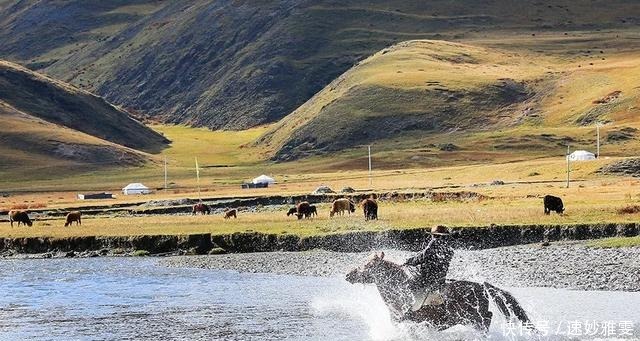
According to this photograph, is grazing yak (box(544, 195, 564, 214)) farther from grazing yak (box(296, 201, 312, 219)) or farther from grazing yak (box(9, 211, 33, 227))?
grazing yak (box(9, 211, 33, 227))

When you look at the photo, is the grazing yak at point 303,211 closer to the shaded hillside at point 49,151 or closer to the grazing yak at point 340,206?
the grazing yak at point 340,206

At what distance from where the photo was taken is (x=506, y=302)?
1135 inches

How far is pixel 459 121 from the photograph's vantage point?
650ft

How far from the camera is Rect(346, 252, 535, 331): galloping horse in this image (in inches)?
1131

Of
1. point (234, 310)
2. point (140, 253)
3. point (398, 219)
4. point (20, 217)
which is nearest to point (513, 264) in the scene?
point (234, 310)

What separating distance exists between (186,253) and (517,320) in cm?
3061

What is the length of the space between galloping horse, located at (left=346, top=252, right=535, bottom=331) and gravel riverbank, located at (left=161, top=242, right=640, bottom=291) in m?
6.14

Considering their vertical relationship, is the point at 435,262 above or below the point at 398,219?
above

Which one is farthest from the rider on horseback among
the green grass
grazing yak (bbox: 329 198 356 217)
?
grazing yak (bbox: 329 198 356 217)

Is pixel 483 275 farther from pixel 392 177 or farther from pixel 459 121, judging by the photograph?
pixel 459 121

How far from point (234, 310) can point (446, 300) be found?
1162 cm

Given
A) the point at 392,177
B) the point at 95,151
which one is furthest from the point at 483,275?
the point at 95,151

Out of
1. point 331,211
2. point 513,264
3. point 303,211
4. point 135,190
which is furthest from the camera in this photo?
point 135,190

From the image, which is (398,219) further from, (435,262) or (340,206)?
(435,262)
